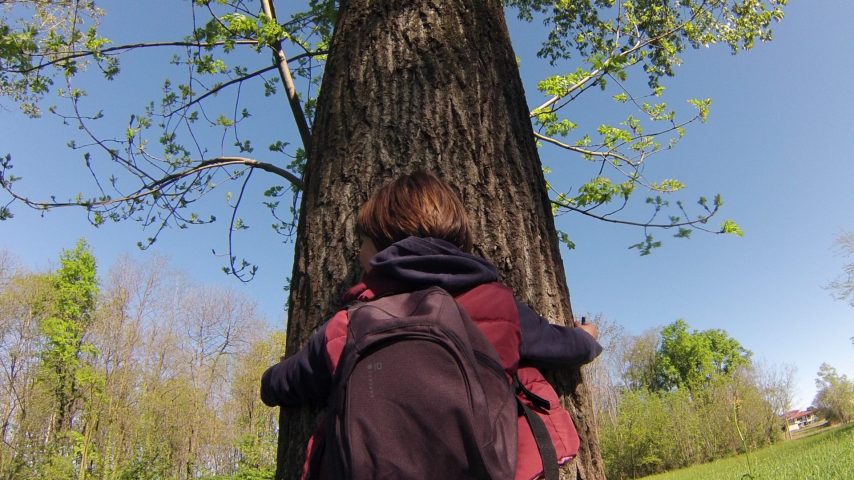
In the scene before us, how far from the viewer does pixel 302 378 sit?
4.70 ft

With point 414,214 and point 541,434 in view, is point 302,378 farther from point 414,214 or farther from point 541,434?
point 541,434

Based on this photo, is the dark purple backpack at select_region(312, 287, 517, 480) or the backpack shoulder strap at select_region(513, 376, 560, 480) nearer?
the dark purple backpack at select_region(312, 287, 517, 480)

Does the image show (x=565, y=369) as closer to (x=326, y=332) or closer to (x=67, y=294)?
(x=326, y=332)

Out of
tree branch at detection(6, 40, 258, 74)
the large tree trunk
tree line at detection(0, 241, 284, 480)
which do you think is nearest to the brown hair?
the large tree trunk

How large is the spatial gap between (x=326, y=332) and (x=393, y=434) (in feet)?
1.12

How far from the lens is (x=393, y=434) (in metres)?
1.04

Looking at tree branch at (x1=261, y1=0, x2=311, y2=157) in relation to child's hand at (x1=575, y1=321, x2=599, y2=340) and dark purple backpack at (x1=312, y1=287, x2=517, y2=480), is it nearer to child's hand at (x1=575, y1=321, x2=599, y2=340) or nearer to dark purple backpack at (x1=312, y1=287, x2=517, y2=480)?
child's hand at (x1=575, y1=321, x2=599, y2=340)

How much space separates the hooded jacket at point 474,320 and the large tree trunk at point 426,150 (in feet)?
0.60

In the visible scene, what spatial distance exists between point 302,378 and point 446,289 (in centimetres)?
49

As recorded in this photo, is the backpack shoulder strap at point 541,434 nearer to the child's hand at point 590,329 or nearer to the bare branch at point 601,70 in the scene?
the child's hand at point 590,329

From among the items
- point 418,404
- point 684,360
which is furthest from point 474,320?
point 684,360

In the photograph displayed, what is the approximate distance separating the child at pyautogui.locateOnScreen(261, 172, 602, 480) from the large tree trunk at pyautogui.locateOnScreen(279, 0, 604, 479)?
0.58ft

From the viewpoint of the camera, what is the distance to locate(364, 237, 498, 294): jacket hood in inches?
51.4

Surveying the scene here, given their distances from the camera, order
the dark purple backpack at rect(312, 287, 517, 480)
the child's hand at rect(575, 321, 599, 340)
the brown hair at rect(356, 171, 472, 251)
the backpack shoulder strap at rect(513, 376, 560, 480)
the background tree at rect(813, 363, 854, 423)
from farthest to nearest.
A: the background tree at rect(813, 363, 854, 423), the child's hand at rect(575, 321, 599, 340), the brown hair at rect(356, 171, 472, 251), the backpack shoulder strap at rect(513, 376, 560, 480), the dark purple backpack at rect(312, 287, 517, 480)
